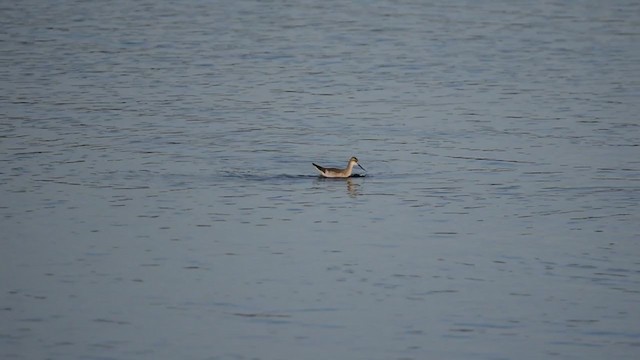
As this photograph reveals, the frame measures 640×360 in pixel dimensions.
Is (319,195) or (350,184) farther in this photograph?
(350,184)

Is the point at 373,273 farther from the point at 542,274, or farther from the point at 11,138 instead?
the point at 11,138

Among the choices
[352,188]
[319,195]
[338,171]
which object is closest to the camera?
[319,195]

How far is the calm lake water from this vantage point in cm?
1410

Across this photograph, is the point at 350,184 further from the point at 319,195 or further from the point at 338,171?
the point at 319,195

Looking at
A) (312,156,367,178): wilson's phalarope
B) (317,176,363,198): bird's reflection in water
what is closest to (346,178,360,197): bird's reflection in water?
(317,176,363,198): bird's reflection in water

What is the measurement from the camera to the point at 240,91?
29062 millimetres

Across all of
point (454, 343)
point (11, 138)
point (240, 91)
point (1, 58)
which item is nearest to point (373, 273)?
point (454, 343)

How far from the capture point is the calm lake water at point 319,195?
14102 mm

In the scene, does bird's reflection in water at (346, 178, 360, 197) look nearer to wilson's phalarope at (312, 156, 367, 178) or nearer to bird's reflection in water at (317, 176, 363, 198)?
bird's reflection in water at (317, 176, 363, 198)

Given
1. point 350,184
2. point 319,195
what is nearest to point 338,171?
point 350,184

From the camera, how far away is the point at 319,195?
2038 cm

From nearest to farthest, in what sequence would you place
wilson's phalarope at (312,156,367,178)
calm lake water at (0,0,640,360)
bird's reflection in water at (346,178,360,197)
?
calm lake water at (0,0,640,360)
bird's reflection in water at (346,178,360,197)
wilson's phalarope at (312,156,367,178)

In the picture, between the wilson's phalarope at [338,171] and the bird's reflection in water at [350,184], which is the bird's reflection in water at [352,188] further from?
the wilson's phalarope at [338,171]

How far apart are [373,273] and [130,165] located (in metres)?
7.06
